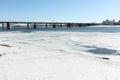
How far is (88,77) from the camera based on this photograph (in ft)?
31.3

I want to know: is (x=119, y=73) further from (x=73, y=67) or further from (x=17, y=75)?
(x=17, y=75)

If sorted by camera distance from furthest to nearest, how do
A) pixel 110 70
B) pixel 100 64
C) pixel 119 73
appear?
1. pixel 100 64
2. pixel 110 70
3. pixel 119 73

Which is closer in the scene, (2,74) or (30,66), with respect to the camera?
(2,74)

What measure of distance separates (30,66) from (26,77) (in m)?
2.12

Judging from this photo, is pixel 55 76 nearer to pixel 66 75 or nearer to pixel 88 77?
pixel 66 75

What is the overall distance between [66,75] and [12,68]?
2.56m

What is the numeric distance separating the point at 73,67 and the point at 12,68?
2.84 m

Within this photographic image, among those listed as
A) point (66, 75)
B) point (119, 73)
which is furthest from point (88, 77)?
point (119, 73)

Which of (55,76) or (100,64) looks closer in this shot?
(55,76)

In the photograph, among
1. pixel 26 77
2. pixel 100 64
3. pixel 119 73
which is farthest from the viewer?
pixel 100 64

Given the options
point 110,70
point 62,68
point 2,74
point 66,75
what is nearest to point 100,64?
point 110,70

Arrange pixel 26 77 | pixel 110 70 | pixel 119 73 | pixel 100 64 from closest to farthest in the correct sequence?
1. pixel 26 77
2. pixel 119 73
3. pixel 110 70
4. pixel 100 64

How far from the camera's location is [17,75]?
9.46 metres

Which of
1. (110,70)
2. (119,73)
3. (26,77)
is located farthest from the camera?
(110,70)
